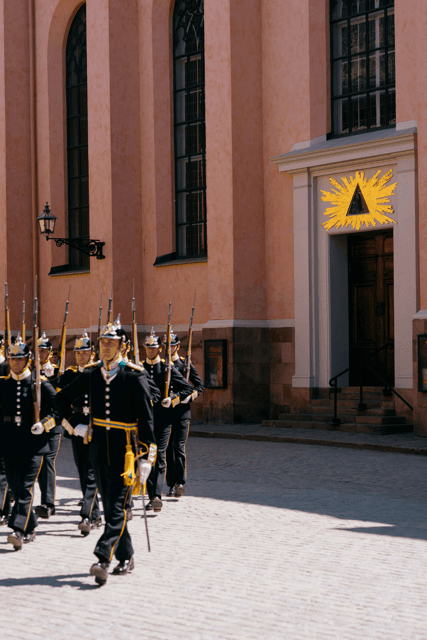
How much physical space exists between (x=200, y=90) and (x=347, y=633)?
18309mm

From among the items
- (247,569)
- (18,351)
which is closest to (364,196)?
(18,351)

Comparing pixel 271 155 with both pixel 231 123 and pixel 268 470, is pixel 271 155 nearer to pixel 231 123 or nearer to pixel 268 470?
Answer: pixel 231 123

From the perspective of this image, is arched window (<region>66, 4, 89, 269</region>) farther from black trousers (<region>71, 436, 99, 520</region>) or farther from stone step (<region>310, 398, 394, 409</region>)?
black trousers (<region>71, 436, 99, 520</region>)

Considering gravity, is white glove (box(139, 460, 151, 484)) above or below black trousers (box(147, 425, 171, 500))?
above

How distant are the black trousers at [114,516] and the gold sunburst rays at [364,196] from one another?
39.5ft

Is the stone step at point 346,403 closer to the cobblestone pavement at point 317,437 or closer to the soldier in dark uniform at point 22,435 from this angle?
the cobblestone pavement at point 317,437

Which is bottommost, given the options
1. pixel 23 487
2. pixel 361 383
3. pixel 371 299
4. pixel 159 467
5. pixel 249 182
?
pixel 159 467

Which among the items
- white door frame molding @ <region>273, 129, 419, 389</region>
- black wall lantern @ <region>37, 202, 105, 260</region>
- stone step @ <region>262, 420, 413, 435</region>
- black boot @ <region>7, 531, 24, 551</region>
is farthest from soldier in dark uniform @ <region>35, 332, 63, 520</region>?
black wall lantern @ <region>37, 202, 105, 260</region>

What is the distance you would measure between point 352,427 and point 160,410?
693 centimetres

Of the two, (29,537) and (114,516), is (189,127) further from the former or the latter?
(114,516)

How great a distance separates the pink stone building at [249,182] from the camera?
1820 centimetres

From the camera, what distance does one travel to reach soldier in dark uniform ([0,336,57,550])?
816 cm

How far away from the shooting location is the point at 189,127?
22.5 metres

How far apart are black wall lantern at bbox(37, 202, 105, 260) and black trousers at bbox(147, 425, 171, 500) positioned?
11833 mm
